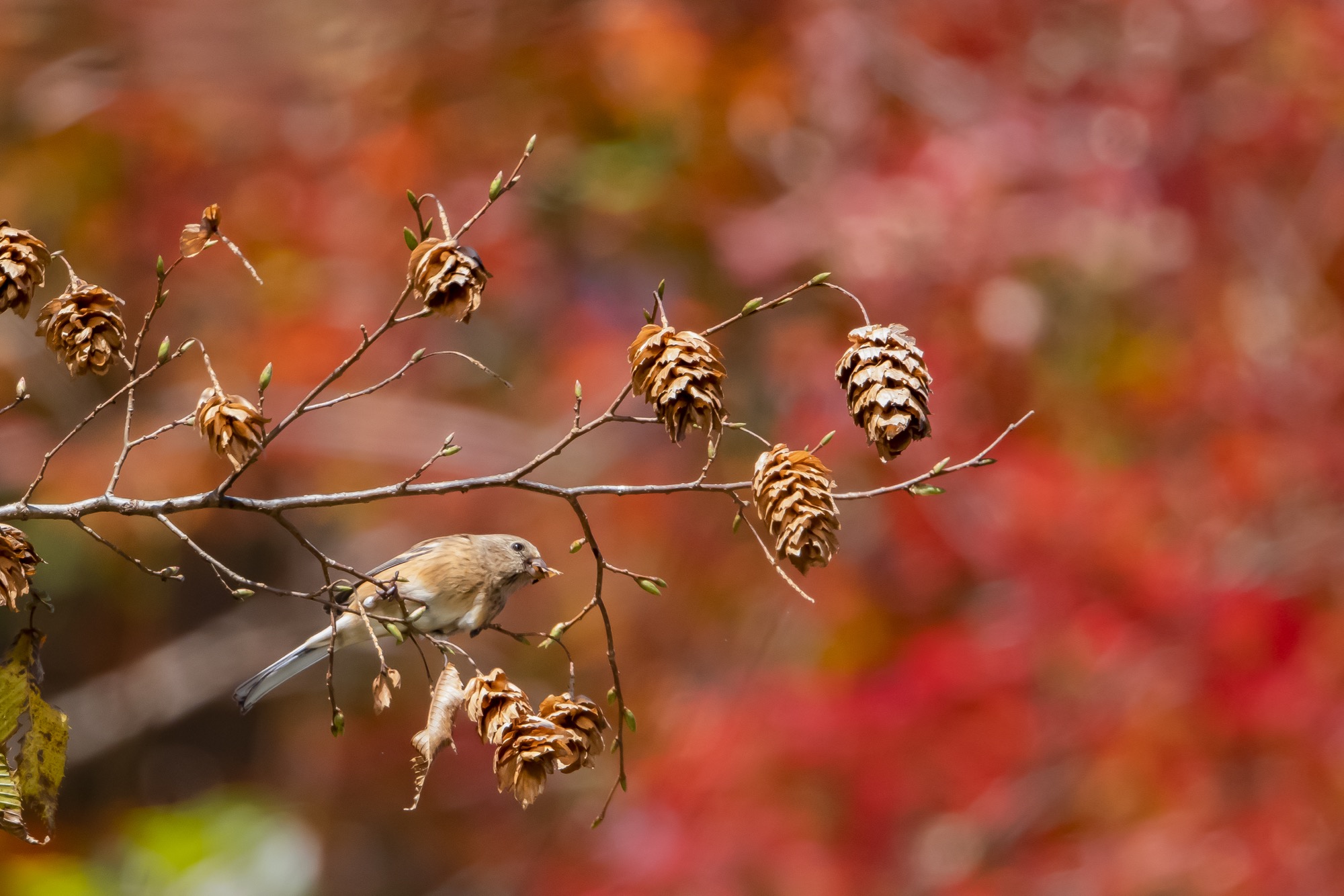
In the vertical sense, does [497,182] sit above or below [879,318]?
below

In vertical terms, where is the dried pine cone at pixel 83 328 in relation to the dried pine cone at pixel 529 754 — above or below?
above

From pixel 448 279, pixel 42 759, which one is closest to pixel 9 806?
pixel 42 759

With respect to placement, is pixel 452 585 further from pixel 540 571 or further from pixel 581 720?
pixel 581 720

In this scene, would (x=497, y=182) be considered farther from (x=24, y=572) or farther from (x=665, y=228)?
(x=665, y=228)

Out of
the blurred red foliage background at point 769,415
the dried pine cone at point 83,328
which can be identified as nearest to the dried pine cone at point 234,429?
the dried pine cone at point 83,328

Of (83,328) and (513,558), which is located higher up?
(513,558)

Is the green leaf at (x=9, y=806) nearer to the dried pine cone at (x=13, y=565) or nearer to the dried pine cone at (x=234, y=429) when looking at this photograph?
the dried pine cone at (x=13, y=565)

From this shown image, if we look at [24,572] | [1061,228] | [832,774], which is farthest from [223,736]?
[24,572]
